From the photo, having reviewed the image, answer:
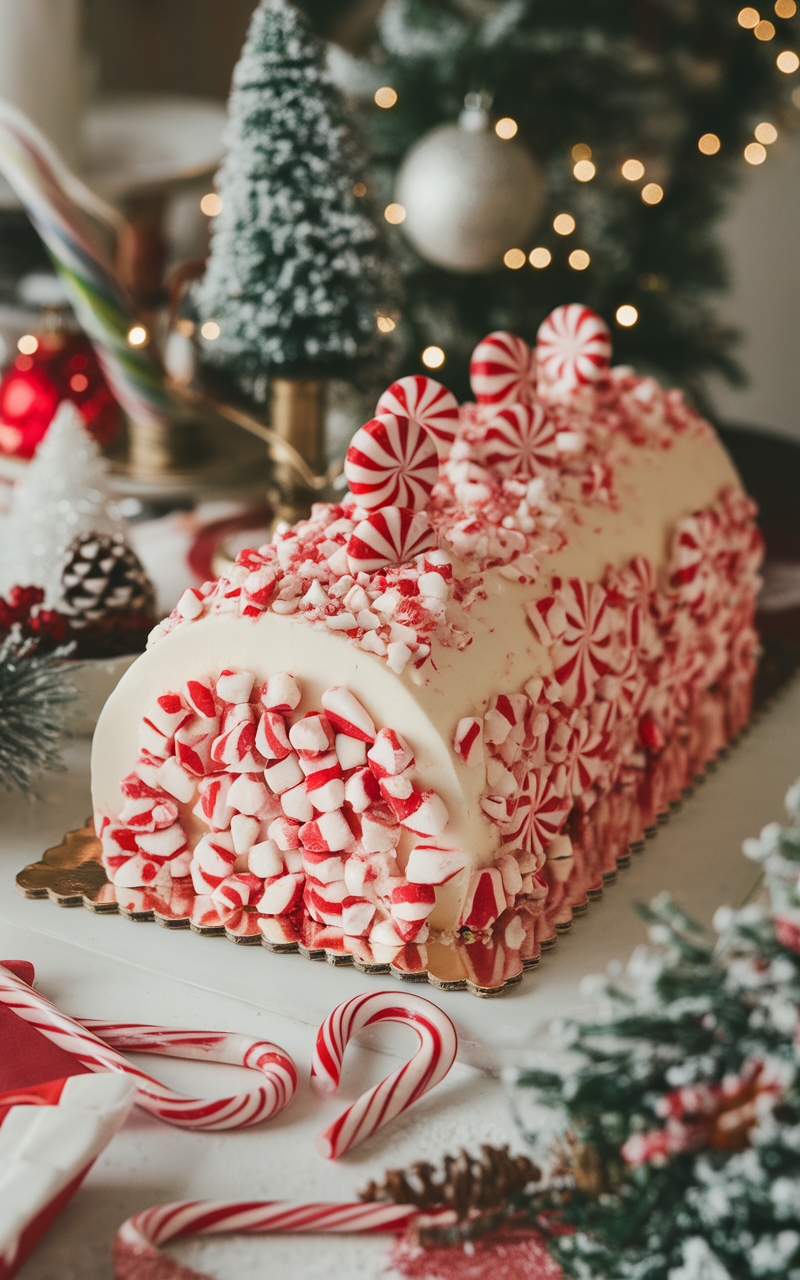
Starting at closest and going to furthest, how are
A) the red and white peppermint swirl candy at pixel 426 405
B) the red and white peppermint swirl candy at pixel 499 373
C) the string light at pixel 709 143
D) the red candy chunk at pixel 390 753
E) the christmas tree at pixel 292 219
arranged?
the red candy chunk at pixel 390 753
the red and white peppermint swirl candy at pixel 426 405
the red and white peppermint swirl candy at pixel 499 373
the christmas tree at pixel 292 219
the string light at pixel 709 143

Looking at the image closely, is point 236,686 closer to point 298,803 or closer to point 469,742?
point 298,803

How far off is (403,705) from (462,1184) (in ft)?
1.70

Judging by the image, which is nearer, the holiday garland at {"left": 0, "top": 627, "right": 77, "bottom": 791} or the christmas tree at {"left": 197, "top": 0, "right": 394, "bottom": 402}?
the holiday garland at {"left": 0, "top": 627, "right": 77, "bottom": 791}

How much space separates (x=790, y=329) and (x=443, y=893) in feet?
12.9

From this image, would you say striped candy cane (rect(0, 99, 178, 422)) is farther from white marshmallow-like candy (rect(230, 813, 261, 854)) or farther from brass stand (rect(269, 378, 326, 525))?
white marshmallow-like candy (rect(230, 813, 261, 854))

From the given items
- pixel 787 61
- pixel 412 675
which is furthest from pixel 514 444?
pixel 787 61

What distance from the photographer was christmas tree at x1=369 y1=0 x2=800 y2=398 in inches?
118

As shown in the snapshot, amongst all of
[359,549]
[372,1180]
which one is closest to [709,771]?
[359,549]

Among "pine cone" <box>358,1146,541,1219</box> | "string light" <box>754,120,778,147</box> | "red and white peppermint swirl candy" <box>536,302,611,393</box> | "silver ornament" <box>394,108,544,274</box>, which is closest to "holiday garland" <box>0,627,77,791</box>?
"pine cone" <box>358,1146,541,1219</box>

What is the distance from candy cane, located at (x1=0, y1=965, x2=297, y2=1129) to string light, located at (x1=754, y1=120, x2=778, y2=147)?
268 cm

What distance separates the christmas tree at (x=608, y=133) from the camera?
2986 mm

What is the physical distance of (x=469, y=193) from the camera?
103 inches

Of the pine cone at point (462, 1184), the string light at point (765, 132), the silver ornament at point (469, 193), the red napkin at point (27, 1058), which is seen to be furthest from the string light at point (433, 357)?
the pine cone at point (462, 1184)

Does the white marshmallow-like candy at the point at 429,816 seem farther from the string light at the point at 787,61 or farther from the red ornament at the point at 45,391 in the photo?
the string light at the point at 787,61
